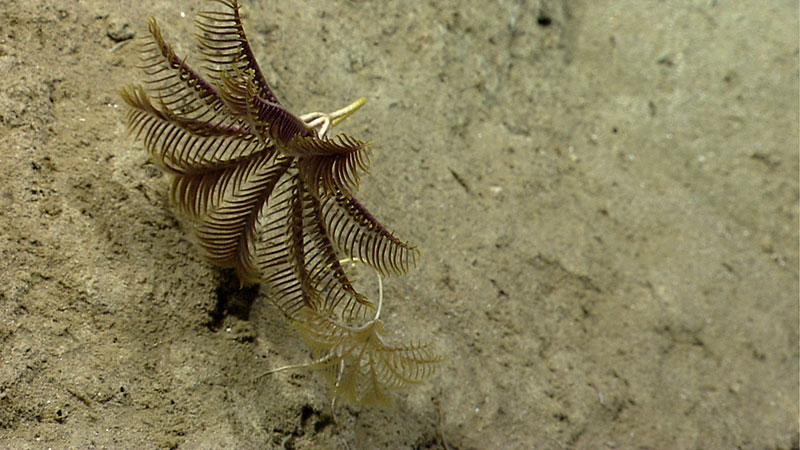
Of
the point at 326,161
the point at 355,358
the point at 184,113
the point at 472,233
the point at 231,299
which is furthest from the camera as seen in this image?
the point at 472,233

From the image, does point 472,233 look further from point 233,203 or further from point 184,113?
point 184,113

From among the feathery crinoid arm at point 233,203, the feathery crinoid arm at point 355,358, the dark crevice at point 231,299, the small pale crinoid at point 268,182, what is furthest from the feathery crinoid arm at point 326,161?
the dark crevice at point 231,299

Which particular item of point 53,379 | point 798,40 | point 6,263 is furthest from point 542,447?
point 798,40

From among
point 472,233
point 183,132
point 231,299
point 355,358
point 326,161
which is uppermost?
point 326,161

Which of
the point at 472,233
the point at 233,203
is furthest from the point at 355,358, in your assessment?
the point at 472,233

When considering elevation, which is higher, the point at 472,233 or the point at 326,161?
the point at 326,161

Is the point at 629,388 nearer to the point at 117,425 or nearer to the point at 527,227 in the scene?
the point at 527,227

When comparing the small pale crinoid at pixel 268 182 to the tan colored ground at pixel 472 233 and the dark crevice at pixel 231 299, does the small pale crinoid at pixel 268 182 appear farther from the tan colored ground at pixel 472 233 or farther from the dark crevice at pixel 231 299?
the tan colored ground at pixel 472 233

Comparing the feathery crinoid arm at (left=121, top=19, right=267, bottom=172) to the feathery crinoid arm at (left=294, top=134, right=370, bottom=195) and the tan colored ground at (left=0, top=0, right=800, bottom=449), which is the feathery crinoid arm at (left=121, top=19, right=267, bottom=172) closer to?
the feathery crinoid arm at (left=294, top=134, right=370, bottom=195)
